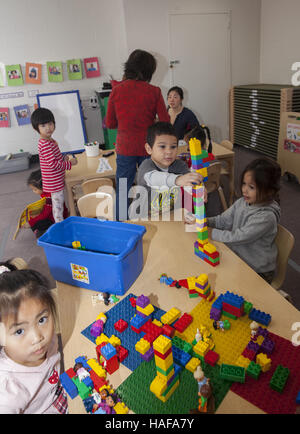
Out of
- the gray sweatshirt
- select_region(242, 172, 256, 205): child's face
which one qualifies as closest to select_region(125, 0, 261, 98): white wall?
select_region(242, 172, 256, 205): child's face

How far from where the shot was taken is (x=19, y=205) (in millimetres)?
3846

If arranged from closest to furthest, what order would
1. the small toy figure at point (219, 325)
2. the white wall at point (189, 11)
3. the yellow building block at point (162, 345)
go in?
the yellow building block at point (162, 345), the small toy figure at point (219, 325), the white wall at point (189, 11)

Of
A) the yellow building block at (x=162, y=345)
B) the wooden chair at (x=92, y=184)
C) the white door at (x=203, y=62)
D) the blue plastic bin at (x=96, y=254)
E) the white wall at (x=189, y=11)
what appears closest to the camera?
the yellow building block at (x=162, y=345)

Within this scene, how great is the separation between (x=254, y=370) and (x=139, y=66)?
6.40ft

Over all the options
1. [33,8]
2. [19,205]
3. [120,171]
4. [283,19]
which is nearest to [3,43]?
[33,8]

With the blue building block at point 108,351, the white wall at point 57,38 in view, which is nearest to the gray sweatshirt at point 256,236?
the blue building block at point 108,351

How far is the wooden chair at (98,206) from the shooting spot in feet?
6.62

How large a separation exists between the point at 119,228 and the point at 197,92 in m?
4.49

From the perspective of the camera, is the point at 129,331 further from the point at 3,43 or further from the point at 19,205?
the point at 3,43

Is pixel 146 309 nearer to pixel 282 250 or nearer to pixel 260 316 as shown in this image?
pixel 260 316

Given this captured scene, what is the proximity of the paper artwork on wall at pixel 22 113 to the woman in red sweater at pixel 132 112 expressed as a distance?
3.24m

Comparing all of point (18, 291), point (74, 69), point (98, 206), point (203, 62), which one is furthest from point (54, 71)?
point (18, 291)

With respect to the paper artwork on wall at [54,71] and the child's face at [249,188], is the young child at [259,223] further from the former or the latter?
the paper artwork on wall at [54,71]

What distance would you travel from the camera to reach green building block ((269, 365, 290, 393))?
76cm
